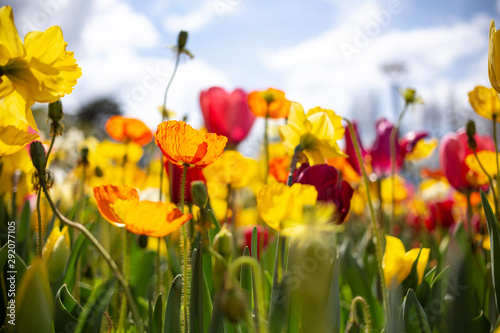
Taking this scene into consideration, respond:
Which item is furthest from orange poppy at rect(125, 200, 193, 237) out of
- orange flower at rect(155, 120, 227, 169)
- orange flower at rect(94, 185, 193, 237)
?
orange flower at rect(155, 120, 227, 169)

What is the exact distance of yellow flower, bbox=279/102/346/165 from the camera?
585 millimetres

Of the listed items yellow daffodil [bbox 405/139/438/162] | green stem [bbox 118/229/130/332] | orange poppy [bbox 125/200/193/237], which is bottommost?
green stem [bbox 118/229/130/332]

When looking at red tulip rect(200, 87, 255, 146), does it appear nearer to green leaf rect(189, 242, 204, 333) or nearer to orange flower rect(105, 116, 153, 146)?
orange flower rect(105, 116, 153, 146)

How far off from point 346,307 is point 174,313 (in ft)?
1.49

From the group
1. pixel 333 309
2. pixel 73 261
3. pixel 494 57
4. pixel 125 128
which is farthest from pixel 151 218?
pixel 125 128

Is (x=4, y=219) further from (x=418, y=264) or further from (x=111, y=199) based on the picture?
(x=418, y=264)

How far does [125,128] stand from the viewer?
112 cm

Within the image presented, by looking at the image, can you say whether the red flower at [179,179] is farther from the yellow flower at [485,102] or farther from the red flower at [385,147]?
the red flower at [385,147]

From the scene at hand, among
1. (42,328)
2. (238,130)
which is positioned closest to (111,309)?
(42,328)

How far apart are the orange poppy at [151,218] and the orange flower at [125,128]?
79 centimetres

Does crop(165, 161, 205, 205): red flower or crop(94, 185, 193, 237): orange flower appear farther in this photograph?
crop(165, 161, 205, 205): red flower

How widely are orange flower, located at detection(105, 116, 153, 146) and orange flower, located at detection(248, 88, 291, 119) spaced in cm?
38

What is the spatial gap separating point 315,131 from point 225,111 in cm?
49

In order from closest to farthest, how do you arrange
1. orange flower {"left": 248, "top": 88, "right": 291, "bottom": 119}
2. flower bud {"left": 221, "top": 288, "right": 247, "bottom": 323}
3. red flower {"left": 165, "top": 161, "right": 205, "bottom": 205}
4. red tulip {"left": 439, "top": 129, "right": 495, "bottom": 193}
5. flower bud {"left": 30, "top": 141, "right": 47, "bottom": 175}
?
flower bud {"left": 221, "top": 288, "right": 247, "bottom": 323}, flower bud {"left": 30, "top": 141, "right": 47, "bottom": 175}, red flower {"left": 165, "top": 161, "right": 205, "bottom": 205}, orange flower {"left": 248, "top": 88, "right": 291, "bottom": 119}, red tulip {"left": 439, "top": 129, "right": 495, "bottom": 193}
